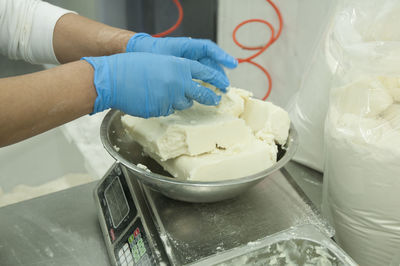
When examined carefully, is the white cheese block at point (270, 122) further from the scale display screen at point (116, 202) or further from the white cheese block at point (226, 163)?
the scale display screen at point (116, 202)

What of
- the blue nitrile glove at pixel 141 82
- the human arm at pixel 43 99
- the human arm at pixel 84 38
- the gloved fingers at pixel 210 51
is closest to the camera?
the human arm at pixel 43 99

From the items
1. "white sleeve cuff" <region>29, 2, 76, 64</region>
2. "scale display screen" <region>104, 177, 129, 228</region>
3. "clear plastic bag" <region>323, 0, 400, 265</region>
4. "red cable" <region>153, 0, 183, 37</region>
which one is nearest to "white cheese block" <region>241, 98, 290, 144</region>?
"clear plastic bag" <region>323, 0, 400, 265</region>

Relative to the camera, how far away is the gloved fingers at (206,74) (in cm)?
100

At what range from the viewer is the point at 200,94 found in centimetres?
98

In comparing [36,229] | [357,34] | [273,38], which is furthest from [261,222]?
[273,38]

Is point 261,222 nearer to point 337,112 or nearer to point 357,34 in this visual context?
point 337,112

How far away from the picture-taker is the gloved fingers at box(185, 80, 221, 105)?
0.98 m

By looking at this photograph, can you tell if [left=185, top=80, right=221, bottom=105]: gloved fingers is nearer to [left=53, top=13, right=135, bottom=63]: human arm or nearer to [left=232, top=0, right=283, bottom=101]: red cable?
[left=53, top=13, right=135, bottom=63]: human arm

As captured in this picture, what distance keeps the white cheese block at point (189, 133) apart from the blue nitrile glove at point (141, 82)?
0.06 metres

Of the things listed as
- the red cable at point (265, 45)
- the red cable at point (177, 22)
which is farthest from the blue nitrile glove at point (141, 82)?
the red cable at point (177, 22)

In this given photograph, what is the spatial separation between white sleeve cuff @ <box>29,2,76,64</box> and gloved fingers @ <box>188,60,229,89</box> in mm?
641

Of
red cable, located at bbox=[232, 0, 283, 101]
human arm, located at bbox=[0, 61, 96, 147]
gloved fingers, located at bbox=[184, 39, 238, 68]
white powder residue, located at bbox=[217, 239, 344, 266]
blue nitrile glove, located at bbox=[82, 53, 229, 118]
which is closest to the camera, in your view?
white powder residue, located at bbox=[217, 239, 344, 266]

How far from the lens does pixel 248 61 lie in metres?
2.28

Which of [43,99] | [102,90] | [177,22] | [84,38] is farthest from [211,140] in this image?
[177,22]
